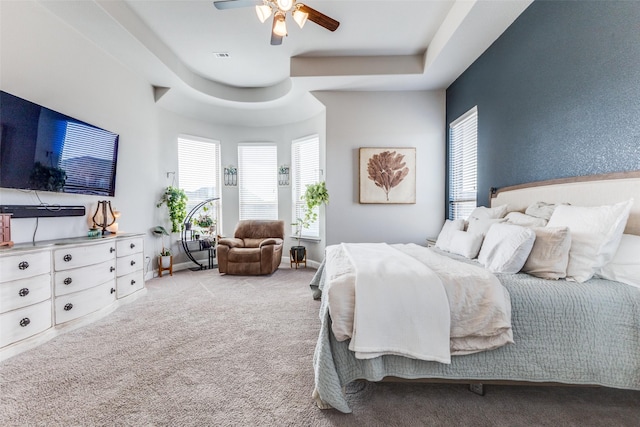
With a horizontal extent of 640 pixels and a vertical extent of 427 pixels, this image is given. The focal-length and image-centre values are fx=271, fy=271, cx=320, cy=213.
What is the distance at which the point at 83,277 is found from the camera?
2561 mm

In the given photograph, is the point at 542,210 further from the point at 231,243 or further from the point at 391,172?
the point at 231,243

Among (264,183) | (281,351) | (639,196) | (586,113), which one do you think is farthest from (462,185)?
(264,183)

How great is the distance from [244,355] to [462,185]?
361 cm

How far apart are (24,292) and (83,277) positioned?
48 cm

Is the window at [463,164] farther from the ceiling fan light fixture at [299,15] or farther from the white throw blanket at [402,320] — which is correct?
the white throw blanket at [402,320]

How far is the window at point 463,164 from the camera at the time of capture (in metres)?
3.65

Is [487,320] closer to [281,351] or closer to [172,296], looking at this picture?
[281,351]

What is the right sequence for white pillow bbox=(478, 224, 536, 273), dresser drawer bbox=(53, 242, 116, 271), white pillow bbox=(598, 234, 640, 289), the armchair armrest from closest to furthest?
white pillow bbox=(598, 234, 640, 289), white pillow bbox=(478, 224, 536, 273), dresser drawer bbox=(53, 242, 116, 271), the armchair armrest

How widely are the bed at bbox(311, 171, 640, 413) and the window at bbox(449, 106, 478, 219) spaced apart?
229cm

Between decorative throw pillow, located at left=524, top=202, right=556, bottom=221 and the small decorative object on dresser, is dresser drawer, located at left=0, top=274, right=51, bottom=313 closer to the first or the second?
the small decorative object on dresser

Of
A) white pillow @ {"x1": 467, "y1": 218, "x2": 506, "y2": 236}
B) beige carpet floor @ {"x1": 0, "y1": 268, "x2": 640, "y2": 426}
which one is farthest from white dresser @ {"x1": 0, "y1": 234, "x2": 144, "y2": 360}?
white pillow @ {"x1": 467, "y1": 218, "x2": 506, "y2": 236}

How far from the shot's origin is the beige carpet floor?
1.45 metres

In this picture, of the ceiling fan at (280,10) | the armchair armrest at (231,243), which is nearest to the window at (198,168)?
the armchair armrest at (231,243)

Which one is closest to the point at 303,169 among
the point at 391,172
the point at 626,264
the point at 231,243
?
the point at 391,172
